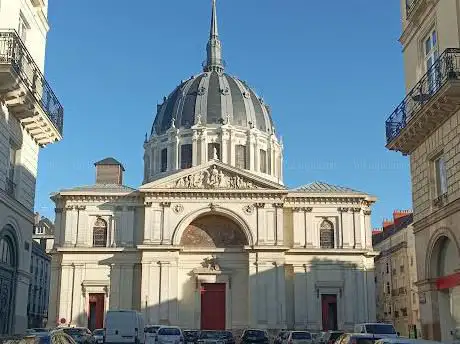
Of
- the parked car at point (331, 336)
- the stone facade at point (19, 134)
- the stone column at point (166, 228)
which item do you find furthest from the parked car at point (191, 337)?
the stone facade at point (19, 134)

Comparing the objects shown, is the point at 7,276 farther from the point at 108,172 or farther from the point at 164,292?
the point at 108,172

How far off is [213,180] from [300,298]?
11.1 metres

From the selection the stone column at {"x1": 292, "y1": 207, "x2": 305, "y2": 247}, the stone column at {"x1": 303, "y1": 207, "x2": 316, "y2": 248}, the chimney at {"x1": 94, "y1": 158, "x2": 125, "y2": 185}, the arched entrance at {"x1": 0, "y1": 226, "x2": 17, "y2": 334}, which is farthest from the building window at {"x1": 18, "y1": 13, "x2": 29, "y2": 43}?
the chimney at {"x1": 94, "y1": 158, "x2": 125, "y2": 185}

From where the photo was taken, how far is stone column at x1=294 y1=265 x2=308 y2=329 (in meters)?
51.6

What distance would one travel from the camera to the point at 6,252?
68.1 feet

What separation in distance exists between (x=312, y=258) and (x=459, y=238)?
110 feet

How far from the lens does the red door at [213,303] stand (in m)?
52.0

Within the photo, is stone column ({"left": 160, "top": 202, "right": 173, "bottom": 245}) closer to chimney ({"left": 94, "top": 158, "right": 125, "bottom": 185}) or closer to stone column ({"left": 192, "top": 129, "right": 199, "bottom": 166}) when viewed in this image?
chimney ({"left": 94, "top": 158, "right": 125, "bottom": 185})

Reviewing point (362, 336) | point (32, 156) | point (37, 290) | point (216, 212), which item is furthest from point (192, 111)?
point (362, 336)

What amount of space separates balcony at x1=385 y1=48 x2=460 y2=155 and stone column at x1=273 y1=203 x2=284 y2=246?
27.2 metres

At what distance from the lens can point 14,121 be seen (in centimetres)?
2052

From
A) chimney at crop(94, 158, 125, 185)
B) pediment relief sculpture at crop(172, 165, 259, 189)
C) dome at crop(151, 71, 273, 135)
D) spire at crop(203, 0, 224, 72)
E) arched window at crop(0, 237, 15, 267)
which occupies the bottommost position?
arched window at crop(0, 237, 15, 267)

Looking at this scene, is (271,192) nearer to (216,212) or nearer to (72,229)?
(216,212)

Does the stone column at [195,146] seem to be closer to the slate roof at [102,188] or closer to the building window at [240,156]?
the building window at [240,156]
